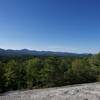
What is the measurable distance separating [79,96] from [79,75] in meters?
22.1

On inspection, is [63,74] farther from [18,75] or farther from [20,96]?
[20,96]

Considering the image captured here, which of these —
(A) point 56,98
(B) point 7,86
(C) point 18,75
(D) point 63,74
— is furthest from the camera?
(D) point 63,74

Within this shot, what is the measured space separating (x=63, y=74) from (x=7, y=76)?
13.2 meters

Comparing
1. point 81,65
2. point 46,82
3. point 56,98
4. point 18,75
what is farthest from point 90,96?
point 81,65

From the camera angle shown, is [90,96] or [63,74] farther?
[63,74]

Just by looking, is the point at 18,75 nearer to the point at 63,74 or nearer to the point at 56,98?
the point at 63,74

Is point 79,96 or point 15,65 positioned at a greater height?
point 15,65

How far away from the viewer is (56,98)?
76.8 ft

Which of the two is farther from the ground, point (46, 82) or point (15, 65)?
point (15, 65)

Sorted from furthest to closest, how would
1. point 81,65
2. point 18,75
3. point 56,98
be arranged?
point 81,65, point 18,75, point 56,98

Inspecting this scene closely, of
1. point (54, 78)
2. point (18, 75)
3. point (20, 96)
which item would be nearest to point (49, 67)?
point (54, 78)

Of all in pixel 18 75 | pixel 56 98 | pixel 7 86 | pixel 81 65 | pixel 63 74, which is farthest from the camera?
pixel 81 65

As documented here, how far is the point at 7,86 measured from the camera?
1439 inches

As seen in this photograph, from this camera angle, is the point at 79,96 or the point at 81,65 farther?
the point at 81,65
